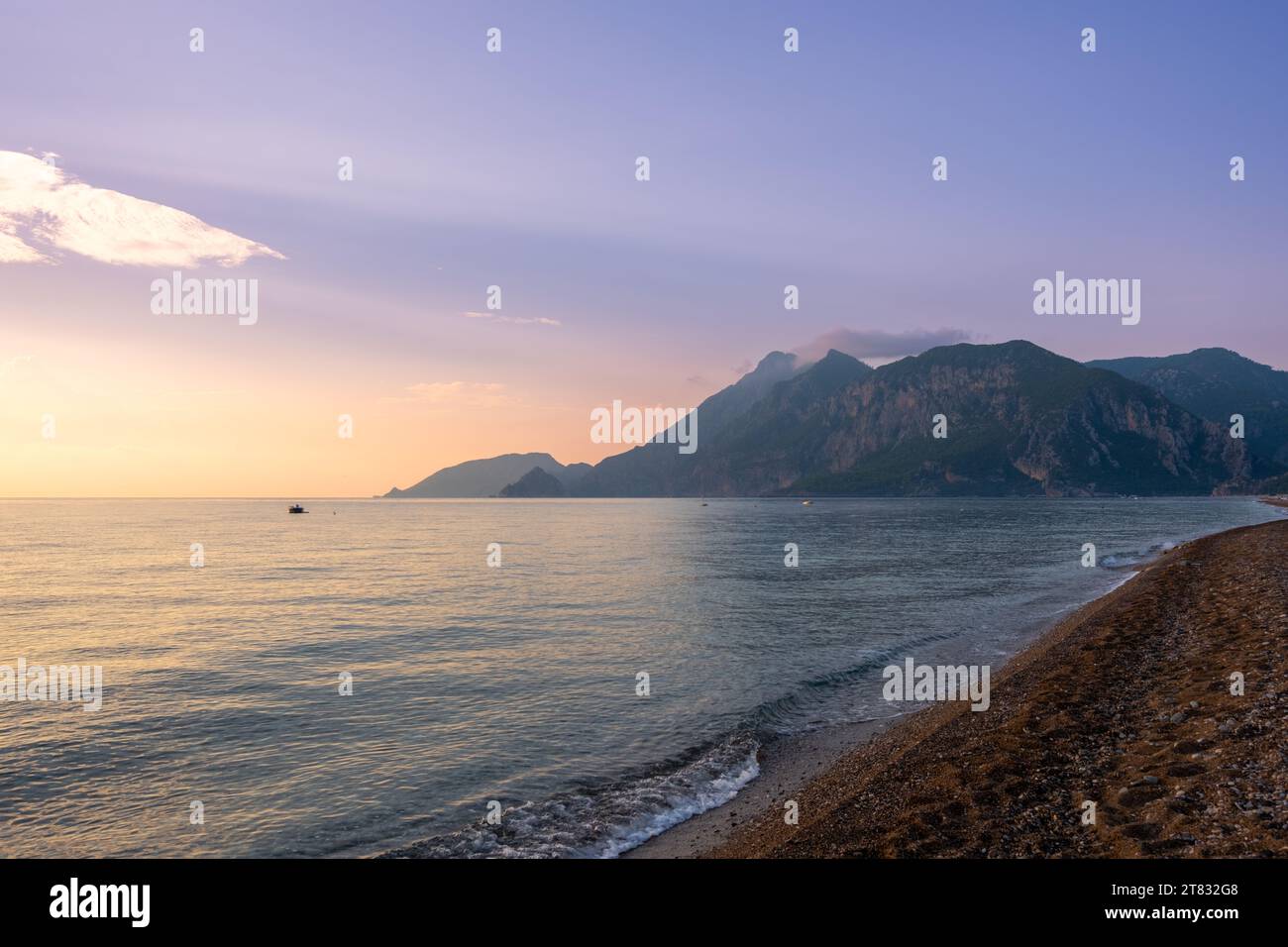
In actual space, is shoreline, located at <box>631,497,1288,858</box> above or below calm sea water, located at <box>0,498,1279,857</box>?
above

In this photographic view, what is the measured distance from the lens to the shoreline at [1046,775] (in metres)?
11.5

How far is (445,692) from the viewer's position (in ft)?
87.3

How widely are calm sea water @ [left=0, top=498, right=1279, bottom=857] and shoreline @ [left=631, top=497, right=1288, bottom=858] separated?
2110 millimetres

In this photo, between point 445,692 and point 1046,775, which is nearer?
point 1046,775

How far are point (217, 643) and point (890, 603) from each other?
43563 mm

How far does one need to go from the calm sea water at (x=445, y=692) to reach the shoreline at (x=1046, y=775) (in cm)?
211

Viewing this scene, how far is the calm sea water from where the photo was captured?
16141 millimetres

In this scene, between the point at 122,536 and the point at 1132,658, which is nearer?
the point at 1132,658

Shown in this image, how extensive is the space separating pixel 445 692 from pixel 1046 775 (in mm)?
21039

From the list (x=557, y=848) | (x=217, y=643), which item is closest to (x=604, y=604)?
(x=217, y=643)

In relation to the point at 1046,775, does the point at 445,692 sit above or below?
below
